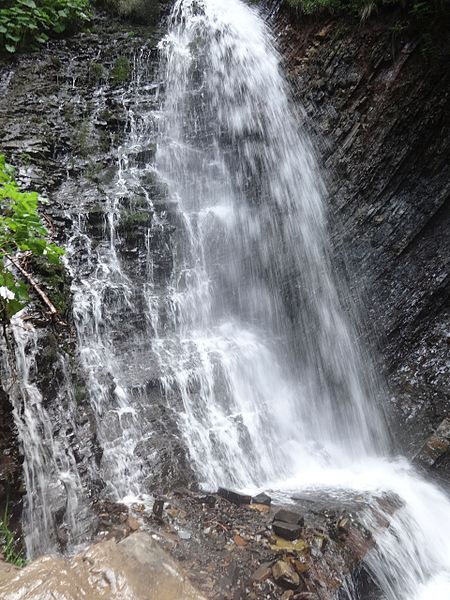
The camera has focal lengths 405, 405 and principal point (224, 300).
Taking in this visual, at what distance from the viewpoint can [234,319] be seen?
6969 millimetres

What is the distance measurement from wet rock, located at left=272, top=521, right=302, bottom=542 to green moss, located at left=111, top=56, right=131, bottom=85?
9.14 meters

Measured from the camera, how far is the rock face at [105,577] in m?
2.24

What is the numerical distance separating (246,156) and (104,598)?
25.0ft

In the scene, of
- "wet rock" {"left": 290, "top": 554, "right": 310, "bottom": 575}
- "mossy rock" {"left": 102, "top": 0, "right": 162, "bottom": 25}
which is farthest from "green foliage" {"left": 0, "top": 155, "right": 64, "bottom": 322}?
"mossy rock" {"left": 102, "top": 0, "right": 162, "bottom": 25}

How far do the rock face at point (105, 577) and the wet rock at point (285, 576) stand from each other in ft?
3.61

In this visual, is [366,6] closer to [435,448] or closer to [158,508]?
[435,448]

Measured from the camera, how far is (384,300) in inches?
254

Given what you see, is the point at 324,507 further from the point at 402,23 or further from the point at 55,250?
the point at 402,23

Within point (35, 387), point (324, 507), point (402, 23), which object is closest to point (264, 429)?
point (324, 507)

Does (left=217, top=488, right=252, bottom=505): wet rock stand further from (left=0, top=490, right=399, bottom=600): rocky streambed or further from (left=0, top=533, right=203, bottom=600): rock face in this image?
(left=0, top=533, right=203, bottom=600): rock face

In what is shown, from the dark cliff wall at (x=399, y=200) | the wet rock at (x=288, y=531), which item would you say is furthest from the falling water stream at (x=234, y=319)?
the wet rock at (x=288, y=531)

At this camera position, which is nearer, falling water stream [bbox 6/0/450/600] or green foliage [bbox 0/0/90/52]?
falling water stream [bbox 6/0/450/600]

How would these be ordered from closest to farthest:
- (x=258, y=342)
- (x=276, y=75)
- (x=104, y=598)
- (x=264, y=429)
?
1. (x=104, y=598)
2. (x=264, y=429)
3. (x=258, y=342)
4. (x=276, y=75)

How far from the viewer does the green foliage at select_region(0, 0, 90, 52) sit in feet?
27.9
